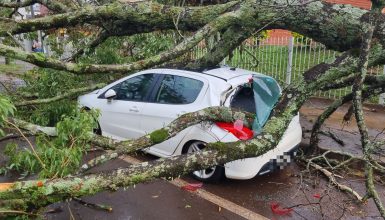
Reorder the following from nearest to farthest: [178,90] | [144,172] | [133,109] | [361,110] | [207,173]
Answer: [144,172]
[361,110]
[207,173]
[178,90]
[133,109]

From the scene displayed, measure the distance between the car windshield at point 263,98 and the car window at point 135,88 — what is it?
5.44 ft

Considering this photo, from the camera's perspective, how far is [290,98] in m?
3.77

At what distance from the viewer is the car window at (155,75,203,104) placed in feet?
19.5

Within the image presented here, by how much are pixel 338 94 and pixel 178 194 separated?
257 inches

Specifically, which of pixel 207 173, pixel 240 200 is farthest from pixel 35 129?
pixel 240 200

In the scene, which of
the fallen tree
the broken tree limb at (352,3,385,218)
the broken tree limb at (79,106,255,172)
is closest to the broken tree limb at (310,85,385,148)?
the fallen tree

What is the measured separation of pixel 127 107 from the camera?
6727 millimetres

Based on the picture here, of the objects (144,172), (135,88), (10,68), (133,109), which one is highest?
(144,172)

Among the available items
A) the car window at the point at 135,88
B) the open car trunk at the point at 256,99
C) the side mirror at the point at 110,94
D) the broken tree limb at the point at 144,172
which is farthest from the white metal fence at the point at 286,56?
the broken tree limb at the point at 144,172

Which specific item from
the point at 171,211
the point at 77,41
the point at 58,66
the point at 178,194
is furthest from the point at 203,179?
the point at 77,41

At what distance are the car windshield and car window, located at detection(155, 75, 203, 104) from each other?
31.4 inches

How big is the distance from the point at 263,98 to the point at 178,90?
1.24 metres

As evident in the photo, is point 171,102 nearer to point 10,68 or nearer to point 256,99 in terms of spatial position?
point 256,99

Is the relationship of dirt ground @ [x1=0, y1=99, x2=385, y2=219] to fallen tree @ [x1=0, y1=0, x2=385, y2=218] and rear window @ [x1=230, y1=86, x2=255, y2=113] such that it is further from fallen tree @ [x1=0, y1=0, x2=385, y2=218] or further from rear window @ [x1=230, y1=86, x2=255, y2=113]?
rear window @ [x1=230, y1=86, x2=255, y2=113]
